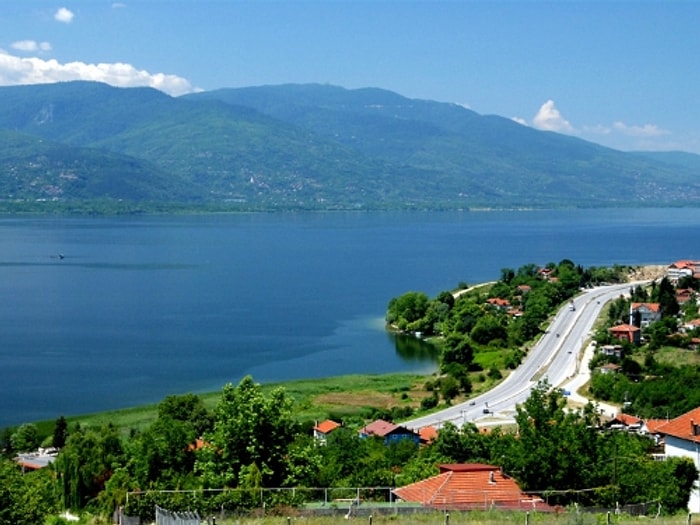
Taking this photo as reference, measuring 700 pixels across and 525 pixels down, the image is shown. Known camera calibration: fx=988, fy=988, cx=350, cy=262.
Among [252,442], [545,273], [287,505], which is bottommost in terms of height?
[545,273]

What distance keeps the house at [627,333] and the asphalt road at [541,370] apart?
115 centimetres

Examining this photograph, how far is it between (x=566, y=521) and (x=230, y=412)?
3.86 metres

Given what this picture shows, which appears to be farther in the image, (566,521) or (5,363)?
(5,363)

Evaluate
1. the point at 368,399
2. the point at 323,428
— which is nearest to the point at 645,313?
the point at 368,399

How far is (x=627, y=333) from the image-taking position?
31.3 m

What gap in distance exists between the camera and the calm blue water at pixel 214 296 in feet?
96.7

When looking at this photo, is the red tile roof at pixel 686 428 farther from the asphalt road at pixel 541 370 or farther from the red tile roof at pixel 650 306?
the red tile roof at pixel 650 306

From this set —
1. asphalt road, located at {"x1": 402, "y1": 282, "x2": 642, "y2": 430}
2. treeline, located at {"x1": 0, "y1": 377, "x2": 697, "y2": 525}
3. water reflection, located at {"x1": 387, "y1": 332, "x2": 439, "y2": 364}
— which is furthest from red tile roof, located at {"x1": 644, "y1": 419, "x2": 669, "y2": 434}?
water reflection, located at {"x1": 387, "y1": 332, "x2": 439, "y2": 364}

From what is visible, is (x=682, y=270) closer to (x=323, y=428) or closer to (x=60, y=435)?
(x=323, y=428)

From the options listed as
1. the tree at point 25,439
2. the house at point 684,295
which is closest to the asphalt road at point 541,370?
the house at point 684,295

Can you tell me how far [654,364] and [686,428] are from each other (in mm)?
14730

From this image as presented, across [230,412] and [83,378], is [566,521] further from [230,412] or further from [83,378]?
[83,378]

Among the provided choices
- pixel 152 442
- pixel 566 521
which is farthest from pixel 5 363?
pixel 566 521

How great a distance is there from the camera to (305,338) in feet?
122
